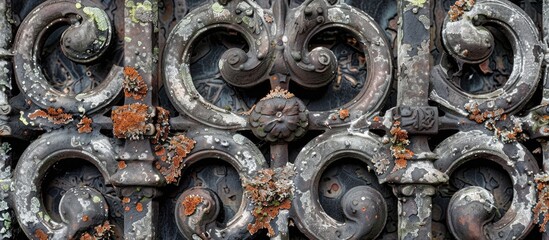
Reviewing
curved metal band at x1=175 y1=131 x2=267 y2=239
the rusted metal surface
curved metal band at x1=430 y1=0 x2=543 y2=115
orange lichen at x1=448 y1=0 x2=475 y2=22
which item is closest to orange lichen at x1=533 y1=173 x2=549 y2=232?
the rusted metal surface

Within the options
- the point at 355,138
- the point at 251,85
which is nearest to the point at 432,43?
the point at 355,138

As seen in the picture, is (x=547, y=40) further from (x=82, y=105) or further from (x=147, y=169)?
(x=82, y=105)

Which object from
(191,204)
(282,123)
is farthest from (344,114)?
(191,204)

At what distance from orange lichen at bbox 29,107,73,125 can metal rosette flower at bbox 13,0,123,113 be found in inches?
0.8

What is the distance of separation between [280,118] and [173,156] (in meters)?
0.45

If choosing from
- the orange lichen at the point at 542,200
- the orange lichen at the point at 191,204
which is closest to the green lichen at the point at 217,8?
the orange lichen at the point at 191,204

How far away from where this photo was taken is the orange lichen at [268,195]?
3.19 metres

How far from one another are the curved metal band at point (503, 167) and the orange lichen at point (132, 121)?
3.66ft

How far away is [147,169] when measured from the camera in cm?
319

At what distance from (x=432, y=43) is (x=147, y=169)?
3.98ft

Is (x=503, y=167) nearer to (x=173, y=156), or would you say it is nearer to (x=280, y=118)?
(x=280, y=118)

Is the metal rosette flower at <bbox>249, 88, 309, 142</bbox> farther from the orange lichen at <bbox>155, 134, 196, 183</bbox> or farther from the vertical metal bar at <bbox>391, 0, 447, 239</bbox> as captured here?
the vertical metal bar at <bbox>391, 0, 447, 239</bbox>

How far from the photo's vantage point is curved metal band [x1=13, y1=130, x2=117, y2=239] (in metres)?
3.27

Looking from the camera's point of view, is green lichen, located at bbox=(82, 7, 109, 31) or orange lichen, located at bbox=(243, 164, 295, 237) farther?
green lichen, located at bbox=(82, 7, 109, 31)
